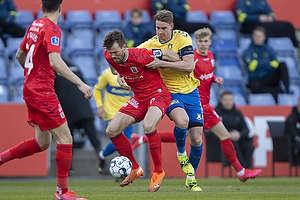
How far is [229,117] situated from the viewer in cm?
1115

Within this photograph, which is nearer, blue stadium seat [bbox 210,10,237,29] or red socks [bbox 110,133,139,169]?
red socks [bbox 110,133,139,169]

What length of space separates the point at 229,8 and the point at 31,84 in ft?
33.8

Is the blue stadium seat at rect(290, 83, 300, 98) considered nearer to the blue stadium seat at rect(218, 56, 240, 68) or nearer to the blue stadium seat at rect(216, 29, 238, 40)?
the blue stadium seat at rect(218, 56, 240, 68)

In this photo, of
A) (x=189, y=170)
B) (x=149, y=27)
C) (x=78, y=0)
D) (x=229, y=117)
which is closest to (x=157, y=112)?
(x=189, y=170)

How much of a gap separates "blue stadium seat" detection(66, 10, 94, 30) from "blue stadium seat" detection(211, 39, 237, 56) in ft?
9.60

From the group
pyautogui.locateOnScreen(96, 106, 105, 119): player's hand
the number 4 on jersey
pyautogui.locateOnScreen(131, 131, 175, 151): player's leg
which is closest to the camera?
the number 4 on jersey

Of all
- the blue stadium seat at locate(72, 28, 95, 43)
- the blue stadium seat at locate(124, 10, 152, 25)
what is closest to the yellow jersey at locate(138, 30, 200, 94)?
the blue stadium seat at locate(72, 28, 95, 43)

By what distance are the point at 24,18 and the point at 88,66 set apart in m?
1.97

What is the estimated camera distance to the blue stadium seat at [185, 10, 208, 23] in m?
14.6

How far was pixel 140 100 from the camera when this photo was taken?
293 inches

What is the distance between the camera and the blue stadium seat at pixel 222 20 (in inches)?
580

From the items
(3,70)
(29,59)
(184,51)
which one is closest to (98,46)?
(3,70)

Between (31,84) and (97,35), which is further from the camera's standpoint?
(97,35)

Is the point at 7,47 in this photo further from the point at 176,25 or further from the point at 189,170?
the point at 189,170
